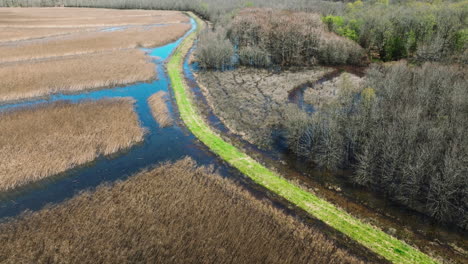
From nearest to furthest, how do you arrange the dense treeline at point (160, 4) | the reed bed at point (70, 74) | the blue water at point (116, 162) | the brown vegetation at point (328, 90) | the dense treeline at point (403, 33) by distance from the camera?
the blue water at point (116, 162), the brown vegetation at point (328, 90), the reed bed at point (70, 74), the dense treeline at point (403, 33), the dense treeline at point (160, 4)

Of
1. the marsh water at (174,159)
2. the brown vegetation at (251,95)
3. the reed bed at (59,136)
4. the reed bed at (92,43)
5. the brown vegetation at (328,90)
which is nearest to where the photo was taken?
the marsh water at (174,159)

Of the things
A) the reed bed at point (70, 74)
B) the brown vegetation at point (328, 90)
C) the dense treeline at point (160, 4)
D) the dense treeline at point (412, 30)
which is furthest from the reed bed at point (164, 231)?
the dense treeline at point (160, 4)

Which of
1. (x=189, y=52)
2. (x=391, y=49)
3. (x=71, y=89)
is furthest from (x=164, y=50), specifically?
(x=391, y=49)

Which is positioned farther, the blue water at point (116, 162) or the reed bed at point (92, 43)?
the reed bed at point (92, 43)

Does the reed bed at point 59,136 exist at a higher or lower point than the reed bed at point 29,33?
lower

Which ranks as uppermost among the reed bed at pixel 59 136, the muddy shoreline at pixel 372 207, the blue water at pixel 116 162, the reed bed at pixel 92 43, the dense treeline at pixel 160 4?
the dense treeline at pixel 160 4

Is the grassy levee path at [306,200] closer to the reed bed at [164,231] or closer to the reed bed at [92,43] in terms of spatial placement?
the reed bed at [164,231]

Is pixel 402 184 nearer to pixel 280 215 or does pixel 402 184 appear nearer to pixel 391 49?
pixel 280 215
